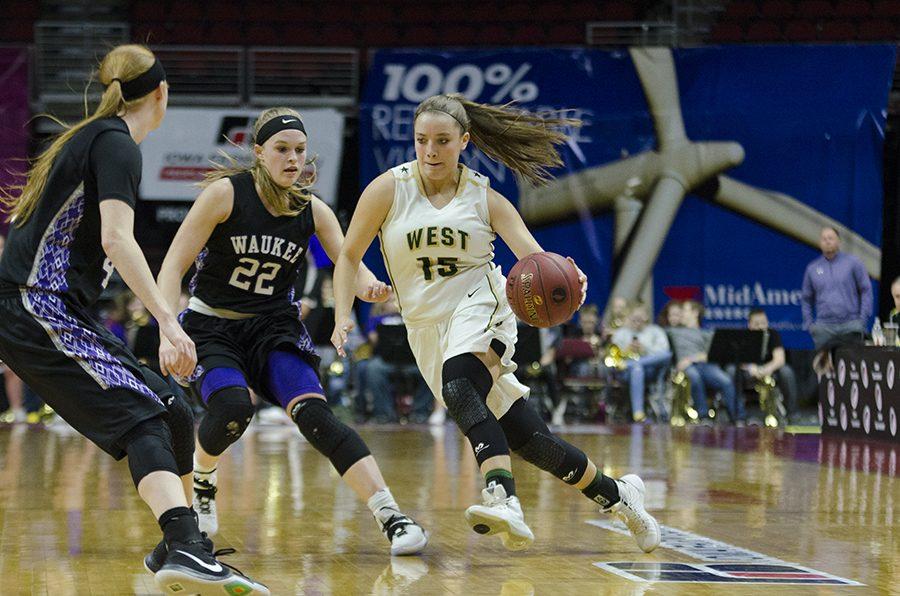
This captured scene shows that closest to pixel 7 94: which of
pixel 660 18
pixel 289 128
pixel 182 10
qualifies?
pixel 182 10

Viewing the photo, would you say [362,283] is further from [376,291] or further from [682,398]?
[682,398]

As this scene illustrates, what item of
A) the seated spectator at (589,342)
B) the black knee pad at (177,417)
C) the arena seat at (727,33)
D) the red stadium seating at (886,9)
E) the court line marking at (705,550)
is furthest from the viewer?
the red stadium seating at (886,9)

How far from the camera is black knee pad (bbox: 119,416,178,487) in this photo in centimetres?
363

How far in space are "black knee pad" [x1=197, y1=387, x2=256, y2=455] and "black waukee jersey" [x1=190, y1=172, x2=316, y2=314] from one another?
0.39 meters

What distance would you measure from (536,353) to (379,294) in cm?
777


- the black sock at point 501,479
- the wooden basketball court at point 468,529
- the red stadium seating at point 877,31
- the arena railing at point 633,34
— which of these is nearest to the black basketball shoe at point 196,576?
the wooden basketball court at point 468,529

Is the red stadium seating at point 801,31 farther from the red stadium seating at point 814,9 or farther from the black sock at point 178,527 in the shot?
the black sock at point 178,527

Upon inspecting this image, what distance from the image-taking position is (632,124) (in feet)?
49.0

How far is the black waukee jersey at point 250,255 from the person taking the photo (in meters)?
4.97

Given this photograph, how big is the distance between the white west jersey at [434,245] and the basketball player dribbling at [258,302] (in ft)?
0.72

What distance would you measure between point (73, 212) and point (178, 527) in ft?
3.07

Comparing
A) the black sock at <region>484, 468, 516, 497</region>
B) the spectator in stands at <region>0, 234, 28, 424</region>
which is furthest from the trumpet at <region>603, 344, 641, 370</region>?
the black sock at <region>484, 468, 516, 497</region>

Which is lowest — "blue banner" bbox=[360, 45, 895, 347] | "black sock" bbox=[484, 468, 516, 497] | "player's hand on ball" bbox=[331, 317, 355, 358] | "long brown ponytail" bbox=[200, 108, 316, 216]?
"black sock" bbox=[484, 468, 516, 497]

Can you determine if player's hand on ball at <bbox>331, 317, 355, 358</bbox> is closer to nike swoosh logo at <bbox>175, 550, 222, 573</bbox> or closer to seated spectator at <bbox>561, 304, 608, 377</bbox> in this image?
nike swoosh logo at <bbox>175, 550, 222, 573</bbox>
